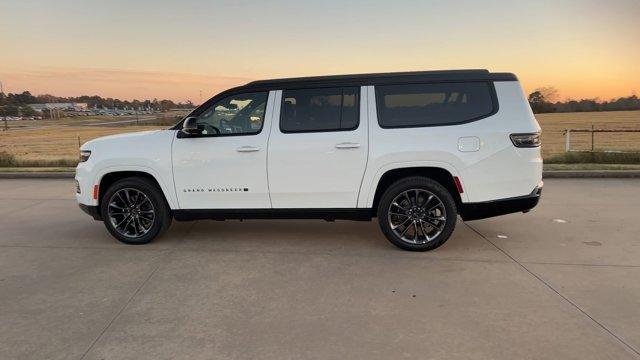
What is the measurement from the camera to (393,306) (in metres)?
3.82

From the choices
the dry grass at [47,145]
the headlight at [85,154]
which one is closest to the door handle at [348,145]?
the headlight at [85,154]

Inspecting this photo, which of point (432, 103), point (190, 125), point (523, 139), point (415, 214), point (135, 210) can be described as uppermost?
point (432, 103)

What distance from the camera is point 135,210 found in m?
5.68

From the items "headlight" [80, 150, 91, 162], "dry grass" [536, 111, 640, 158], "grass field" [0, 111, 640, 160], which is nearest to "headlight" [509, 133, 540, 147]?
"headlight" [80, 150, 91, 162]

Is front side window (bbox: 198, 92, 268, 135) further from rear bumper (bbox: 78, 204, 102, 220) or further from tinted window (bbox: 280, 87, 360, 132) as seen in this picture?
rear bumper (bbox: 78, 204, 102, 220)

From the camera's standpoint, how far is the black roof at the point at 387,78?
5.08m

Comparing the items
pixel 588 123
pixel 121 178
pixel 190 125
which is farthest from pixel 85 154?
pixel 588 123

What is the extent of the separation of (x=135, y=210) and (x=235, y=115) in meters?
1.68

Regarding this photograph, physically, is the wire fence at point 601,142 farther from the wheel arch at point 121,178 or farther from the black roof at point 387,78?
the wheel arch at point 121,178

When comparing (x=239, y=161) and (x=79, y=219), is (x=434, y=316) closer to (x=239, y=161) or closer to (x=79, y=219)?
(x=239, y=161)

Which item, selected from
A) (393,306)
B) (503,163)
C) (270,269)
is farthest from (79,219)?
(503,163)

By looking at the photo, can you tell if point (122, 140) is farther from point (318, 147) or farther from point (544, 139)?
point (544, 139)

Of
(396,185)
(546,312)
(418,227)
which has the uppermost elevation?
(396,185)

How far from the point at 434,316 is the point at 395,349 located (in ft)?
2.02
